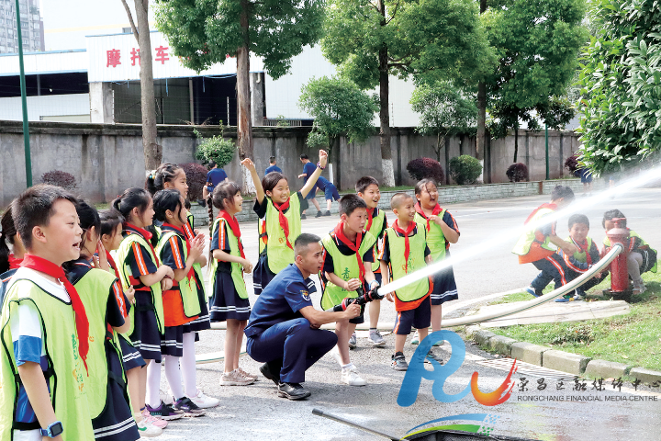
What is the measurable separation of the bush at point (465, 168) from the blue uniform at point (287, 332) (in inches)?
826

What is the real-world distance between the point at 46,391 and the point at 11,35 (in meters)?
124

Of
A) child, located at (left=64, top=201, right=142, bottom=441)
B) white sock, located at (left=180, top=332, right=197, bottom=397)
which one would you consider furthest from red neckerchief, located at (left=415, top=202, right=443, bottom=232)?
child, located at (left=64, top=201, right=142, bottom=441)

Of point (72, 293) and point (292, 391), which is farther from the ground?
point (72, 293)

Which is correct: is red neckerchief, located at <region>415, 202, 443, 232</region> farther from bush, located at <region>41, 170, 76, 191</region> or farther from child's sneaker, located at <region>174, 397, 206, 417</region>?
bush, located at <region>41, 170, 76, 191</region>

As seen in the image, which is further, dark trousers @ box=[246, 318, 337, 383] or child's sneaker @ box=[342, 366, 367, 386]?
child's sneaker @ box=[342, 366, 367, 386]

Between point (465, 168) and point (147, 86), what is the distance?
13022 millimetres

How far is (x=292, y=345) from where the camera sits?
14.8ft

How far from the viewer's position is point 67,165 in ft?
57.5

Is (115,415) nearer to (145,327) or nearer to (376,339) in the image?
(145,327)

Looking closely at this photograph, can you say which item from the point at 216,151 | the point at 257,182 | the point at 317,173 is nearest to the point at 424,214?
the point at 317,173

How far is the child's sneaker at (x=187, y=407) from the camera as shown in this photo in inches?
170

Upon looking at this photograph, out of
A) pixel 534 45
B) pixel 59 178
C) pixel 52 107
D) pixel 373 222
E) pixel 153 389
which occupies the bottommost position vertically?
pixel 153 389

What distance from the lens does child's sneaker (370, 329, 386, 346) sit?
19.3 ft

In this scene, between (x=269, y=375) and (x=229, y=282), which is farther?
(x=229, y=282)
